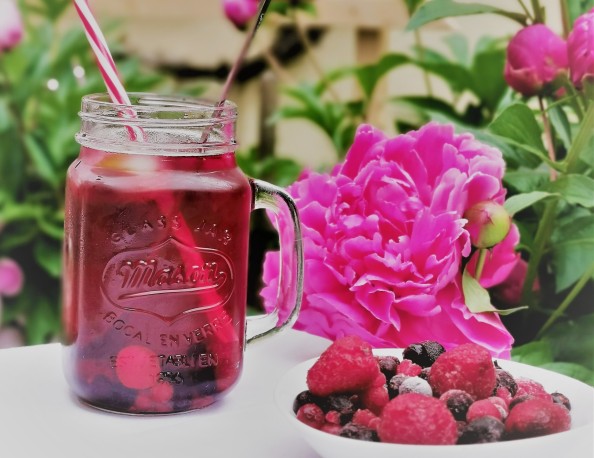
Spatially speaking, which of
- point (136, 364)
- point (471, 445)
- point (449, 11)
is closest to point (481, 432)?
point (471, 445)

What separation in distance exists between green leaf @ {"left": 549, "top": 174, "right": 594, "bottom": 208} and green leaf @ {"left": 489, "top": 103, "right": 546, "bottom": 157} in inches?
1.2

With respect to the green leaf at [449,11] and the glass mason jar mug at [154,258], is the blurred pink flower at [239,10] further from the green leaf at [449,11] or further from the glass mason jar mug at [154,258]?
the glass mason jar mug at [154,258]

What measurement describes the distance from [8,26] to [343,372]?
1045 mm

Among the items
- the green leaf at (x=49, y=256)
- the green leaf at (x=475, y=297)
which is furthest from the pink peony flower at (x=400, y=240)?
the green leaf at (x=49, y=256)

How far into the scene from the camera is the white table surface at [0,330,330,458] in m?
0.60

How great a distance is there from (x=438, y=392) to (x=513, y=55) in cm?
38

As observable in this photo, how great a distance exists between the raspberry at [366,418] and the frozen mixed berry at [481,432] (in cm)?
5

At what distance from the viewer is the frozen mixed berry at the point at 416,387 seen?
564 mm

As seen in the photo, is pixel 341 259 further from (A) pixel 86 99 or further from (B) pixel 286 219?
(A) pixel 86 99

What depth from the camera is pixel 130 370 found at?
2.00 feet

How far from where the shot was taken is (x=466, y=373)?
569mm

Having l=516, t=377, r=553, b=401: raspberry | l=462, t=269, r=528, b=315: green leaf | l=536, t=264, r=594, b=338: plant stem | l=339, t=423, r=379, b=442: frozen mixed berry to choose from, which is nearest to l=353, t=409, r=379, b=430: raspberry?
l=339, t=423, r=379, b=442: frozen mixed berry

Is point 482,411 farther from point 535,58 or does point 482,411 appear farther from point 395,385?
point 535,58

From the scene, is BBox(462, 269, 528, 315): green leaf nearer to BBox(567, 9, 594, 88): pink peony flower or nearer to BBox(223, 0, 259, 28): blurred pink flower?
BBox(567, 9, 594, 88): pink peony flower
